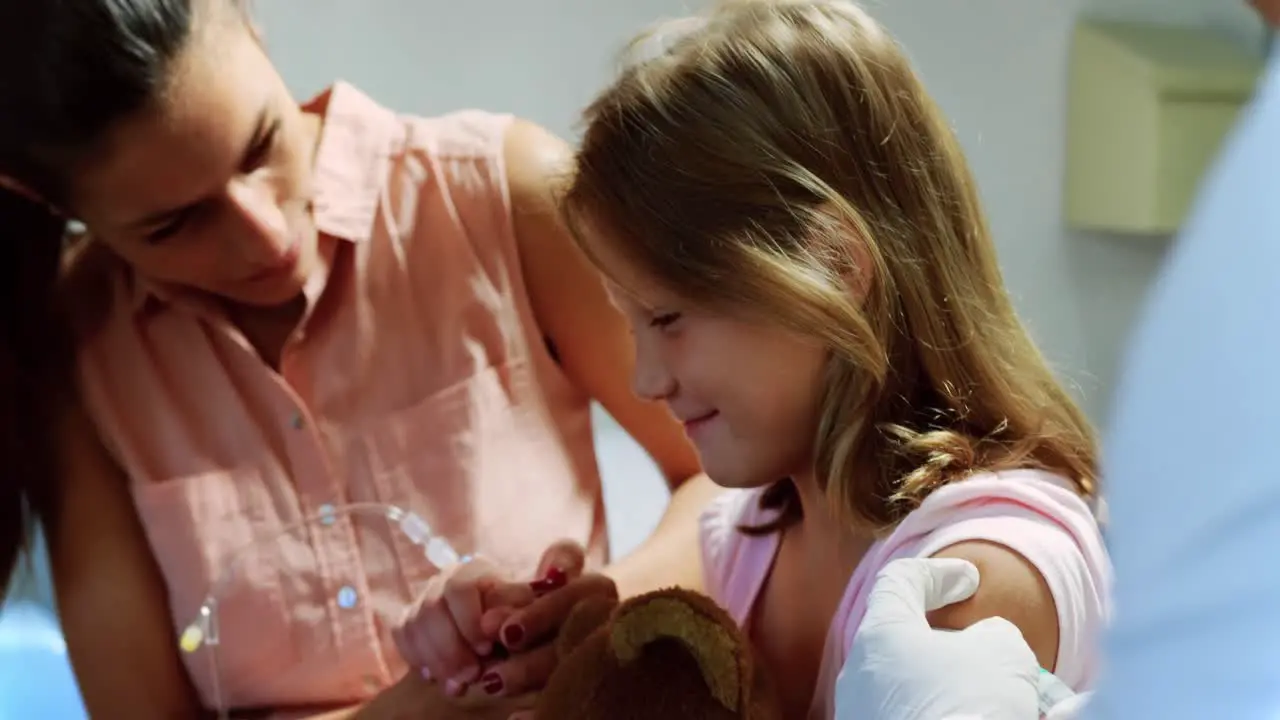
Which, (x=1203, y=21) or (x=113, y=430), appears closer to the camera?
(x=113, y=430)

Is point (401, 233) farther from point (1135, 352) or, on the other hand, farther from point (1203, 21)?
point (1203, 21)

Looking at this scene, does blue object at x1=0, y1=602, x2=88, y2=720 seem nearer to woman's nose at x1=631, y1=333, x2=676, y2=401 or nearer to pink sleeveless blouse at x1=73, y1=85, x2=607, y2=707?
pink sleeveless blouse at x1=73, y1=85, x2=607, y2=707

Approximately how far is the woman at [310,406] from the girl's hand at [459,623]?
12cm

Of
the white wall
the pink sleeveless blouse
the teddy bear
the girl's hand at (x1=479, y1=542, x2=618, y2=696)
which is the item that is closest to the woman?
the pink sleeveless blouse

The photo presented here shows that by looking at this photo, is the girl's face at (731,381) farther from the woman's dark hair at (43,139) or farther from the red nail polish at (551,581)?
the woman's dark hair at (43,139)

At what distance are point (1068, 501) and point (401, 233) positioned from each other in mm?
477

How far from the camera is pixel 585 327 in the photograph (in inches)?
31.9

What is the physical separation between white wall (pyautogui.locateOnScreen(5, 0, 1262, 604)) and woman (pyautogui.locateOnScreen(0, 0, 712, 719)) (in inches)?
16.6

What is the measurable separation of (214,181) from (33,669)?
0.64 meters

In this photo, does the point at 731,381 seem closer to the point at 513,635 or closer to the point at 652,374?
the point at 652,374

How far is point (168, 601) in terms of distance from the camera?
80 cm

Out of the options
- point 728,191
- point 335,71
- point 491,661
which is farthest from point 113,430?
point 335,71

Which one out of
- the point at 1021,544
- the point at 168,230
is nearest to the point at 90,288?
the point at 168,230

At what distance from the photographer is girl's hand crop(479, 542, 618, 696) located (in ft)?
2.03
